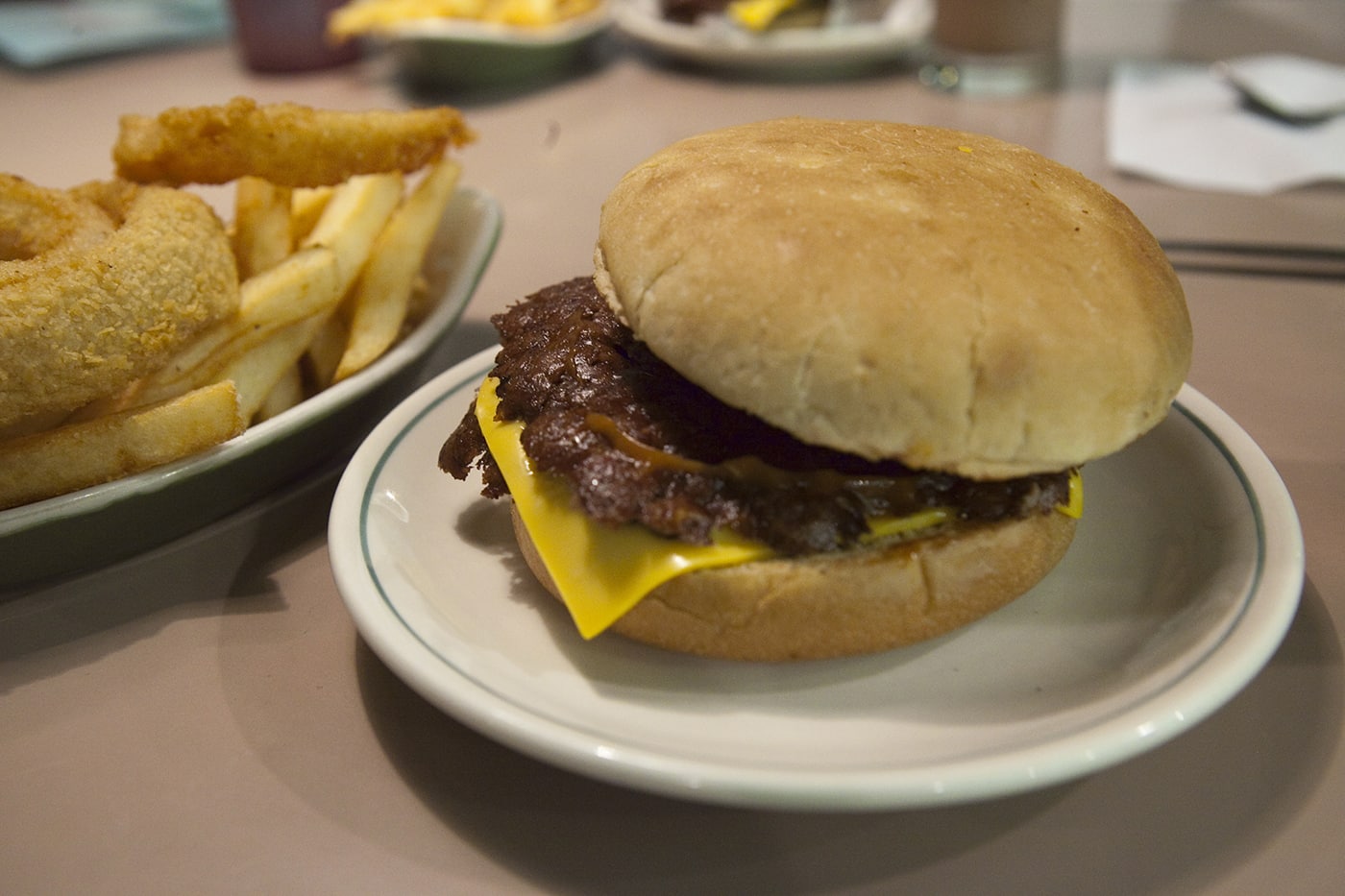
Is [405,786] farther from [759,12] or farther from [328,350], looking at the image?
[759,12]

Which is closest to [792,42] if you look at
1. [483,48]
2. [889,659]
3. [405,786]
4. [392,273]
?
[483,48]

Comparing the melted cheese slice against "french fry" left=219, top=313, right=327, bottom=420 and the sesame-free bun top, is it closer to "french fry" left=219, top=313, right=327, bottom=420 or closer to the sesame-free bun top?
the sesame-free bun top

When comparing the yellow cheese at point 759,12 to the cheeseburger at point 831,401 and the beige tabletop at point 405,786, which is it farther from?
the cheeseburger at point 831,401

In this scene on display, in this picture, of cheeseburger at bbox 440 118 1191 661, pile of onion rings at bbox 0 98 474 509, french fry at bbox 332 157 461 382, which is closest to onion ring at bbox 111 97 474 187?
pile of onion rings at bbox 0 98 474 509

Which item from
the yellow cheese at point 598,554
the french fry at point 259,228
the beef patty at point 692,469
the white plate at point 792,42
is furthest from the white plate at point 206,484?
the white plate at point 792,42

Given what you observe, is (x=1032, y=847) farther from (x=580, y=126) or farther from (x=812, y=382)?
(x=580, y=126)
